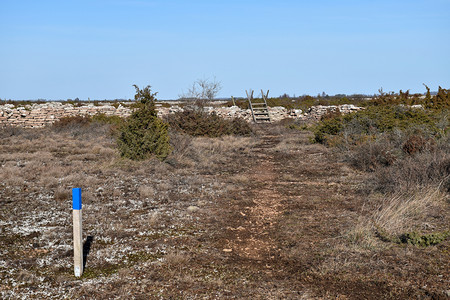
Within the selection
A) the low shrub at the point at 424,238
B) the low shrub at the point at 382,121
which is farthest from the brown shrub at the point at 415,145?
the low shrub at the point at 424,238

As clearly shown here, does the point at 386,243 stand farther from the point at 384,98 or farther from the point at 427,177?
the point at 384,98

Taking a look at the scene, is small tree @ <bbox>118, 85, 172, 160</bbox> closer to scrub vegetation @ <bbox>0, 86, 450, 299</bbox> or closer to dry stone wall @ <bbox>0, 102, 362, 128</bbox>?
scrub vegetation @ <bbox>0, 86, 450, 299</bbox>

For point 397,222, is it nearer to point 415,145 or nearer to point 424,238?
point 424,238

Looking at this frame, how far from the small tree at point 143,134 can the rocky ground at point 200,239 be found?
Result: 673mm

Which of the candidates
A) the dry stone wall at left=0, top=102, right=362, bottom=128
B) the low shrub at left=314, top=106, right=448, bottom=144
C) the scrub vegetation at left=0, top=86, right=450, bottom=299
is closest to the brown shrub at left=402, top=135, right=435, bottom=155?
the scrub vegetation at left=0, top=86, right=450, bottom=299

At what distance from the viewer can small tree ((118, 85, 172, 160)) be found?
13.5m

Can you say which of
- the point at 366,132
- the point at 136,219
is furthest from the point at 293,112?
the point at 136,219

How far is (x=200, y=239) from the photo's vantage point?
21.5 ft

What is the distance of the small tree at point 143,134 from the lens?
44.1 ft

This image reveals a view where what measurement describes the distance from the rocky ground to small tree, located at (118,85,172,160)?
26.5 inches

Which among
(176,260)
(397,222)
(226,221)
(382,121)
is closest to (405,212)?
(397,222)

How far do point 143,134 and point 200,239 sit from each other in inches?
300

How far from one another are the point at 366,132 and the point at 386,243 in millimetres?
11890

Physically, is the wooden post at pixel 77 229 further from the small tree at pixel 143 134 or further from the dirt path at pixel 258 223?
the small tree at pixel 143 134
